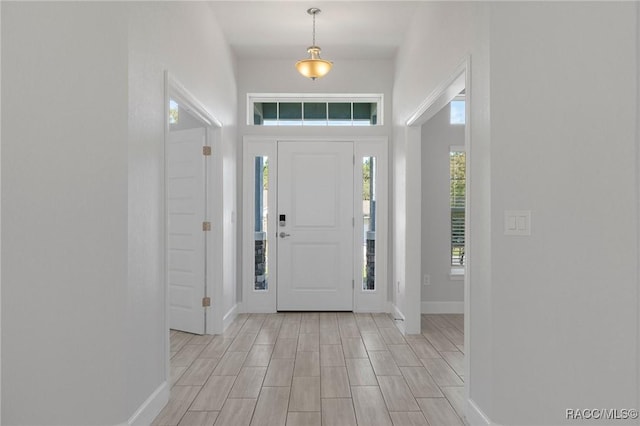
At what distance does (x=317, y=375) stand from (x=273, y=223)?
2.39m

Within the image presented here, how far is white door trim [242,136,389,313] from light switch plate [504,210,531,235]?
3004 mm

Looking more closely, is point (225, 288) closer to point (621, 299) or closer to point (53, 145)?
point (53, 145)

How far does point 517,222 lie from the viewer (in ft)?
7.02

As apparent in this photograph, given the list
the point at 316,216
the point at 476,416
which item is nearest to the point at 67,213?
the point at 476,416

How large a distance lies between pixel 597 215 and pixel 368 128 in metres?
3.44

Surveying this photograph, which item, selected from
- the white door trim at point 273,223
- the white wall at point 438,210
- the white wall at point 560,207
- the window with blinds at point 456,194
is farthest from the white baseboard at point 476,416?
the window with blinds at point 456,194

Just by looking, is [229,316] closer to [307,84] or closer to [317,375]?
[317,375]

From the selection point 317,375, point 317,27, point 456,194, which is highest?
point 317,27

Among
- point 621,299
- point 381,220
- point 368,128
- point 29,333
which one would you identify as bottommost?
point 29,333

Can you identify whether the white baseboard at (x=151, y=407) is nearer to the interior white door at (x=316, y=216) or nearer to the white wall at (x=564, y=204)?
the white wall at (x=564, y=204)

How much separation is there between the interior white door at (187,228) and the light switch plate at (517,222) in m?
2.90

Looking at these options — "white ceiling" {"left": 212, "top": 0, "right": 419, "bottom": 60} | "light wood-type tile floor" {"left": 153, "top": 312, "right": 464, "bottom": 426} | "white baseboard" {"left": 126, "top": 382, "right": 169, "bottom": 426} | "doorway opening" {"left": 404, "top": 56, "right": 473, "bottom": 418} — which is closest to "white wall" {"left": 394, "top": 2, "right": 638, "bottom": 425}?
"doorway opening" {"left": 404, "top": 56, "right": 473, "bottom": 418}

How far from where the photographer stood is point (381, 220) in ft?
17.0

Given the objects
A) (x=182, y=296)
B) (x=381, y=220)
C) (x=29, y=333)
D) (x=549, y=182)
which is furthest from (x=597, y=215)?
(x=182, y=296)
